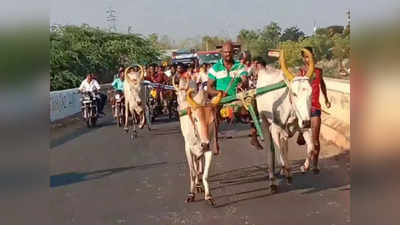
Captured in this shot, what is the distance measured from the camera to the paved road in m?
6.91

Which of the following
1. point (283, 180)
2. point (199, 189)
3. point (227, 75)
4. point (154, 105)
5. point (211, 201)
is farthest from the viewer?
point (154, 105)

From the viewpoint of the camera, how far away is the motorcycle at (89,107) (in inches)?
659

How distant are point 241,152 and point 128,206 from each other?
13.6 ft

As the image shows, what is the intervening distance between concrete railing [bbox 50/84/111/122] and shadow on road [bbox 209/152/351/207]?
9.01 metres

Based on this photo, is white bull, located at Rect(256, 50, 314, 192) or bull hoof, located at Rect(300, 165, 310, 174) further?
bull hoof, located at Rect(300, 165, 310, 174)

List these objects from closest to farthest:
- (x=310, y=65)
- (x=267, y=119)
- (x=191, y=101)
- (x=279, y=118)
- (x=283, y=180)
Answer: (x=310, y=65) < (x=191, y=101) < (x=279, y=118) < (x=267, y=119) < (x=283, y=180)

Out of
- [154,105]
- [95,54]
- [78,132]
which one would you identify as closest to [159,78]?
[154,105]

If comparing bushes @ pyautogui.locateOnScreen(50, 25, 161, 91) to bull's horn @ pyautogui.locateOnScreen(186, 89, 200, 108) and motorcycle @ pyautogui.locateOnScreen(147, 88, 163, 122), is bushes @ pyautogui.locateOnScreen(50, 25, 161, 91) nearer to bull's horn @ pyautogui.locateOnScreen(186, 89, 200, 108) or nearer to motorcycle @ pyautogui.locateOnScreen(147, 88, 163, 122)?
motorcycle @ pyautogui.locateOnScreen(147, 88, 163, 122)

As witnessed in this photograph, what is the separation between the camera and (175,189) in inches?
328

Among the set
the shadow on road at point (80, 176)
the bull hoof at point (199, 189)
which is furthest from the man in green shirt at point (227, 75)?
the shadow on road at point (80, 176)

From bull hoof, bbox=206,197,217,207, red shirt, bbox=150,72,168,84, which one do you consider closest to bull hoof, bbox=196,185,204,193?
bull hoof, bbox=206,197,217,207

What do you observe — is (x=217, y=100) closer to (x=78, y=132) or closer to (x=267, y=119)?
(x=267, y=119)

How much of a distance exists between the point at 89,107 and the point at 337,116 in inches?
310

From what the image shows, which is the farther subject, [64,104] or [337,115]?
[64,104]
